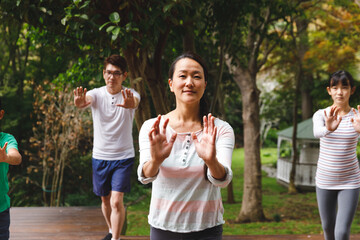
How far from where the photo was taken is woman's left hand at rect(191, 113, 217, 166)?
1500mm

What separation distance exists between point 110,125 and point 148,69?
1290mm

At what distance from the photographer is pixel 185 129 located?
1.74 meters

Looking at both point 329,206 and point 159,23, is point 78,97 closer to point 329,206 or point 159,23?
point 159,23

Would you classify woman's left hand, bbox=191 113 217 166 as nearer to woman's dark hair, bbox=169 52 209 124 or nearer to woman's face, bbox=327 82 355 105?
woman's dark hair, bbox=169 52 209 124

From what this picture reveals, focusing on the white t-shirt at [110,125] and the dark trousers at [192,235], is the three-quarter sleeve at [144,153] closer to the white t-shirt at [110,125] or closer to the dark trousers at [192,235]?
the dark trousers at [192,235]

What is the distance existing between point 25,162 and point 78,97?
25.7 ft

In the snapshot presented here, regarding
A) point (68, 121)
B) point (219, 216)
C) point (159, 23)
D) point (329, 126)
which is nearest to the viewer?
point (219, 216)

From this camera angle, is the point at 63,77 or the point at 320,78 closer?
the point at 63,77

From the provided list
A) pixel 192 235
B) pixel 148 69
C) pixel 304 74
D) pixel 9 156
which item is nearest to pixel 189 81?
pixel 192 235

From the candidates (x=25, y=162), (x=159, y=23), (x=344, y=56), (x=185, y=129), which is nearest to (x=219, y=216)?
(x=185, y=129)

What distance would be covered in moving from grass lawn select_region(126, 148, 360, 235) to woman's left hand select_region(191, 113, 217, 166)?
4.53 m

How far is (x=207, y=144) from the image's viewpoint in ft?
4.99

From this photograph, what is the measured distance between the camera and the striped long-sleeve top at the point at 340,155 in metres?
2.92

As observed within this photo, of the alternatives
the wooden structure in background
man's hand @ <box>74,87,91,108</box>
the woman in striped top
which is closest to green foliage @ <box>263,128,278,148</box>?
the wooden structure in background
